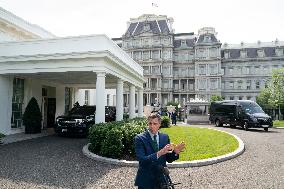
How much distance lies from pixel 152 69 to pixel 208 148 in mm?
54179

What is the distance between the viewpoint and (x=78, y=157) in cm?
987

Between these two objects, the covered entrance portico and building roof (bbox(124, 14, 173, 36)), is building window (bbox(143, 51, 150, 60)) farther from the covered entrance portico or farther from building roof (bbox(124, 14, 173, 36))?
the covered entrance portico

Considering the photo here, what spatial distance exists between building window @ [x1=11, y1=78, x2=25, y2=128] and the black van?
1653 centimetres

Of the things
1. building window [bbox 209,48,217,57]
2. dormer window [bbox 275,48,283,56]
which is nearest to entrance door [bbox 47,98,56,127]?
building window [bbox 209,48,217,57]

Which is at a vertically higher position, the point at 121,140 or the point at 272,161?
the point at 121,140

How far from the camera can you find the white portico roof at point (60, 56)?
45.8 feet

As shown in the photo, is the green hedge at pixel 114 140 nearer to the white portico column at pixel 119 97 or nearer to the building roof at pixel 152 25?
the white portico column at pixel 119 97

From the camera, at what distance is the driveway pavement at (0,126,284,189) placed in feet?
22.0

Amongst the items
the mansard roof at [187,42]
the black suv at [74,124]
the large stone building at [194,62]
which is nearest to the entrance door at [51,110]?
the black suv at [74,124]

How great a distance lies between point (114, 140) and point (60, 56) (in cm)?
676

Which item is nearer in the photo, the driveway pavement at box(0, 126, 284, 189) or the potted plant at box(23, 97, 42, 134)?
the driveway pavement at box(0, 126, 284, 189)

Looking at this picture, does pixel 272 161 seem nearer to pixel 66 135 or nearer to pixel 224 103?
pixel 66 135

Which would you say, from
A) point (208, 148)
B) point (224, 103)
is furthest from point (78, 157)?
point (224, 103)

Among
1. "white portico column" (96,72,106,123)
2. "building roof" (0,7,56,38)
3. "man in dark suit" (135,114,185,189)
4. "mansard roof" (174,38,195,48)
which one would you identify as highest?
"mansard roof" (174,38,195,48)
